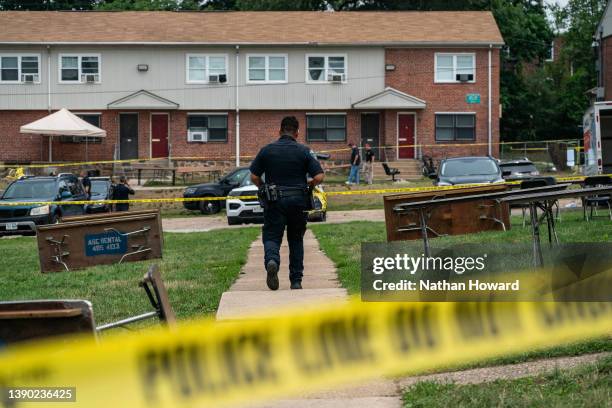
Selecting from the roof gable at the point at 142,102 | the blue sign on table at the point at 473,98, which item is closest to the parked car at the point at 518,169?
the blue sign on table at the point at 473,98

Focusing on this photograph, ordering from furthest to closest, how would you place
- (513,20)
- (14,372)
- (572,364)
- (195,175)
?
1. (513,20)
2. (195,175)
3. (572,364)
4. (14,372)

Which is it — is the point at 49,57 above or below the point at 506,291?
above

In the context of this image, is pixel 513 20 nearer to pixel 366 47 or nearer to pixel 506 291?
pixel 366 47

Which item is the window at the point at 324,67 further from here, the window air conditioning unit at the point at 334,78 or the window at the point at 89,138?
the window at the point at 89,138

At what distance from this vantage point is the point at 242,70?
1825 inches

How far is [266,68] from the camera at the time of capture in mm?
46375

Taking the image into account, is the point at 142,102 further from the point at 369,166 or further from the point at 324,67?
the point at 369,166

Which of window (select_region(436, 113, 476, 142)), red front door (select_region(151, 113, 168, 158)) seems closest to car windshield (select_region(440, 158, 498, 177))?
window (select_region(436, 113, 476, 142))

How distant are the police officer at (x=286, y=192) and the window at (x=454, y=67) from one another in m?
36.2

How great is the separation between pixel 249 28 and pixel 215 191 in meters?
16.2

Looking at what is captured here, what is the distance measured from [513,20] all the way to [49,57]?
27610 mm


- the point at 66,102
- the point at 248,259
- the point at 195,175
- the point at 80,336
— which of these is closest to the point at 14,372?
the point at 80,336

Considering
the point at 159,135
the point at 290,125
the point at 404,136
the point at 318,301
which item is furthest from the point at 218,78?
the point at 318,301

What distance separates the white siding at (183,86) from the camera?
150 feet
